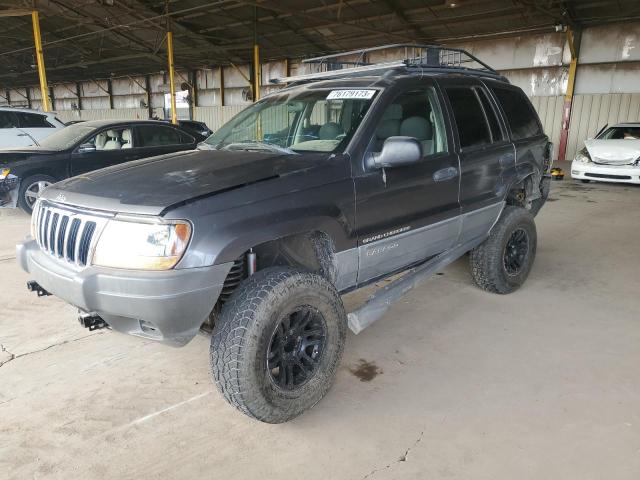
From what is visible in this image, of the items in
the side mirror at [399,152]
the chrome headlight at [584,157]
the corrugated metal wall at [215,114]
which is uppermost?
the corrugated metal wall at [215,114]

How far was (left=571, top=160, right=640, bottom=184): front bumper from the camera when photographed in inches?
375

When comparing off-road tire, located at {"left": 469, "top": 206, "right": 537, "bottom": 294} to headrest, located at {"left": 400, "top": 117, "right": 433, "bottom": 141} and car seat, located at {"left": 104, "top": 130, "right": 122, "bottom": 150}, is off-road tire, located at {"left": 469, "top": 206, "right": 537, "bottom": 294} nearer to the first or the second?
headrest, located at {"left": 400, "top": 117, "right": 433, "bottom": 141}

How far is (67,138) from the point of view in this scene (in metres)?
7.39

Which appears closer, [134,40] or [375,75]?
[375,75]

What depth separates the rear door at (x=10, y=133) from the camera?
9523 millimetres

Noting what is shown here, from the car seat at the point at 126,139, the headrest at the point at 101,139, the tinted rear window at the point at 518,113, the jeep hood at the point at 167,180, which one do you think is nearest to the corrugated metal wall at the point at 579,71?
the car seat at the point at 126,139

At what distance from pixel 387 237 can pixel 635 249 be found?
4.24 meters

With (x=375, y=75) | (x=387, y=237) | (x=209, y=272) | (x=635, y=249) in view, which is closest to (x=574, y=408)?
(x=387, y=237)

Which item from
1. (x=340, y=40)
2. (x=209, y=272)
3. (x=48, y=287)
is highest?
(x=340, y=40)

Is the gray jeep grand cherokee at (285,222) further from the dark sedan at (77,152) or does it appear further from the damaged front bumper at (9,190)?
the damaged front bumper at (9,190)

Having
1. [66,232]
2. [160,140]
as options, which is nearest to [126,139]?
[160,140]

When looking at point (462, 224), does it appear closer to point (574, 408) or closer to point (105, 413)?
point (574, 408)

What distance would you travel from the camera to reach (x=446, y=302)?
13.1 ft

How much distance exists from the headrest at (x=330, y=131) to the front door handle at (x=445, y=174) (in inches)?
28.7
